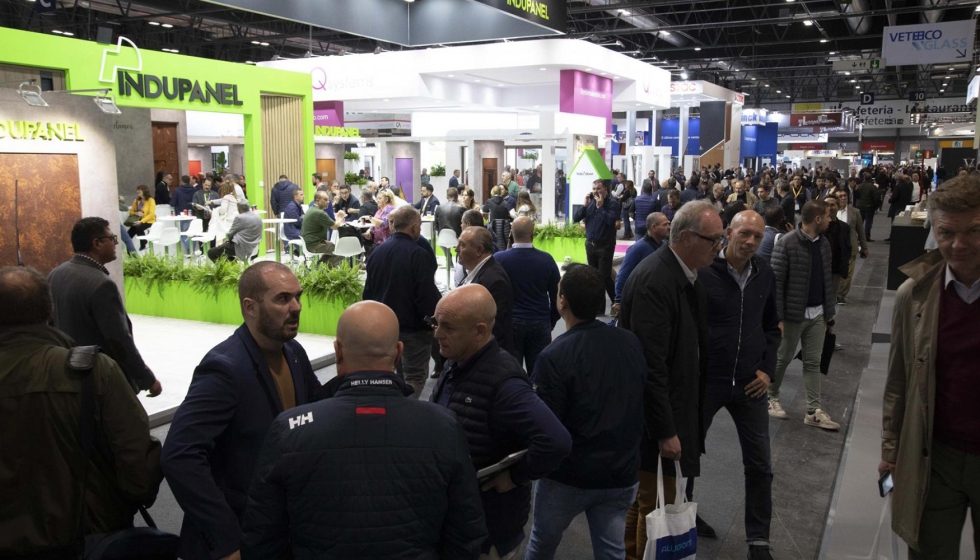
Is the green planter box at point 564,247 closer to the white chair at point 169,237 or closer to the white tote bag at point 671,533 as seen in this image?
the white chair at point 169,237

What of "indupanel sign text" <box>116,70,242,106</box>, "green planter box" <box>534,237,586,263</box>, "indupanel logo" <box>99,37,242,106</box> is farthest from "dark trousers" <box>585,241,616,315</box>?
"indupanel sign text" <box>116,70,242,106</box>

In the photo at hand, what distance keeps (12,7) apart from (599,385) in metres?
24.2

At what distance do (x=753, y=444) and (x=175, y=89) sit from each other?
1125 cm

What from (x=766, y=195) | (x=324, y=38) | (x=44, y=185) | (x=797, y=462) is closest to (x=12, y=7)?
(x=324, y=38)

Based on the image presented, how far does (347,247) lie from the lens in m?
10.4

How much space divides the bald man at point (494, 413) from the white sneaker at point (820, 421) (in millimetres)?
3894

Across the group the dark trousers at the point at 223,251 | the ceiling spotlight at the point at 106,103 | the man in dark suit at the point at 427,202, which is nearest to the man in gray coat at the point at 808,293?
the ceiling spotlight at the point at 106,103

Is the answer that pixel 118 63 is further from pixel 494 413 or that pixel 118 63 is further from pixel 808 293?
pixel 494 413

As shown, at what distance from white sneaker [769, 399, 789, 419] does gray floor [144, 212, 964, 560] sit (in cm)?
6

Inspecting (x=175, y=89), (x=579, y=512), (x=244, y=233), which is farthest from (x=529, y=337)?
(x=175, y=89)

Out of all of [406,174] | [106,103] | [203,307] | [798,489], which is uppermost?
[106,103]

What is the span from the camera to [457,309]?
89.4 inches

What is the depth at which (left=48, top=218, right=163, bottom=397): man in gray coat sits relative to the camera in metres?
3.75

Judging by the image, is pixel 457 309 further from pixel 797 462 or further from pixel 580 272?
pixel 797 462
